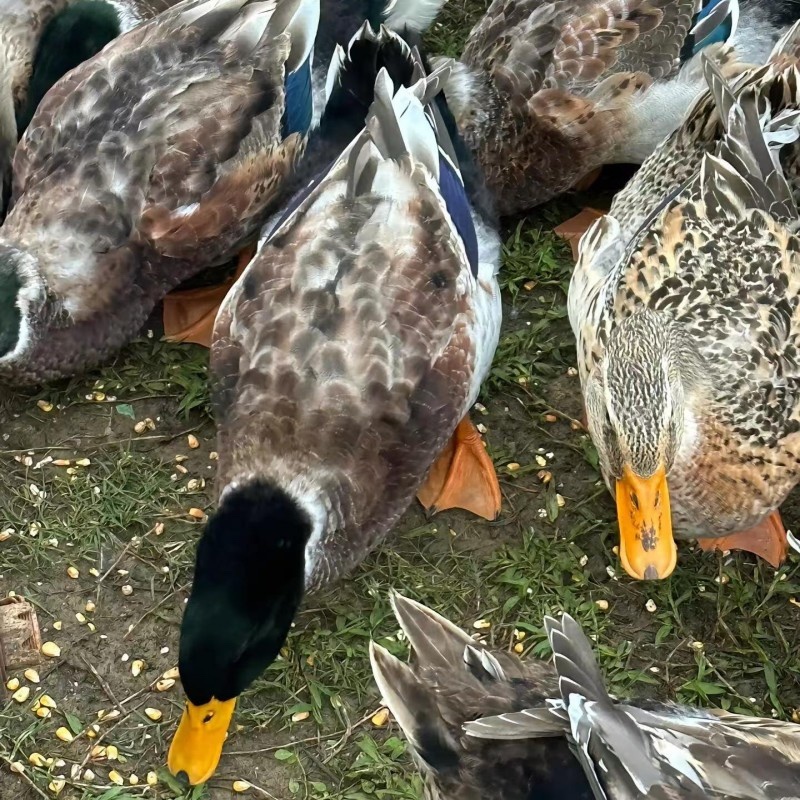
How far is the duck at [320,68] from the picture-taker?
3352mm

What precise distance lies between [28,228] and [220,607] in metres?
1.58

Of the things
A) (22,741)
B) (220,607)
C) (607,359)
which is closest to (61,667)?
(22,741)

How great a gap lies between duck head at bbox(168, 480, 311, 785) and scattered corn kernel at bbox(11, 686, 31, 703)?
57 centimetres

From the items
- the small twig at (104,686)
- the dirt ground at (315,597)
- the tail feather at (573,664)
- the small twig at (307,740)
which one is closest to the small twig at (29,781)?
the dirt ground at (315,597)

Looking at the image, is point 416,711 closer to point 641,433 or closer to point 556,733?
point 556,733

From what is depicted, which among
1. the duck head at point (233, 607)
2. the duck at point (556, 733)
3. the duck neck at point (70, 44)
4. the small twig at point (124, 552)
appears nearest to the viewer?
the duck at point (556, 733)

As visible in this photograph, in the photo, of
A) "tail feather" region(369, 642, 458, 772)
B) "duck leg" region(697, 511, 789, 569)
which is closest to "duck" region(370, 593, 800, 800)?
"tail feather" region(369, 642, 458, 772)

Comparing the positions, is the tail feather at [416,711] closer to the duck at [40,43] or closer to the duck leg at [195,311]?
the duck leg at [195,311]

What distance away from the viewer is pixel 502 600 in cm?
288

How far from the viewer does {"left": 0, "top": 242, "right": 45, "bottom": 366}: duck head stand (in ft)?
9.75

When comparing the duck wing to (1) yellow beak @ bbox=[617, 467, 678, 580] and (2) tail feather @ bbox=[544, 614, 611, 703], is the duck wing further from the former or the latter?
(2) tail feather @ bbox=[544, 614, 611, 703]

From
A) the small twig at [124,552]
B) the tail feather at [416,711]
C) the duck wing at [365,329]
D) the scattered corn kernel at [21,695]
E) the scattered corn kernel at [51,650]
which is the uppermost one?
the duck wing at [365,329]

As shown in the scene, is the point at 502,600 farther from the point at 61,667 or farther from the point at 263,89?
the point at 263,89

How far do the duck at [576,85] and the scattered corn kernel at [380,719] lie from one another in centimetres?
177
